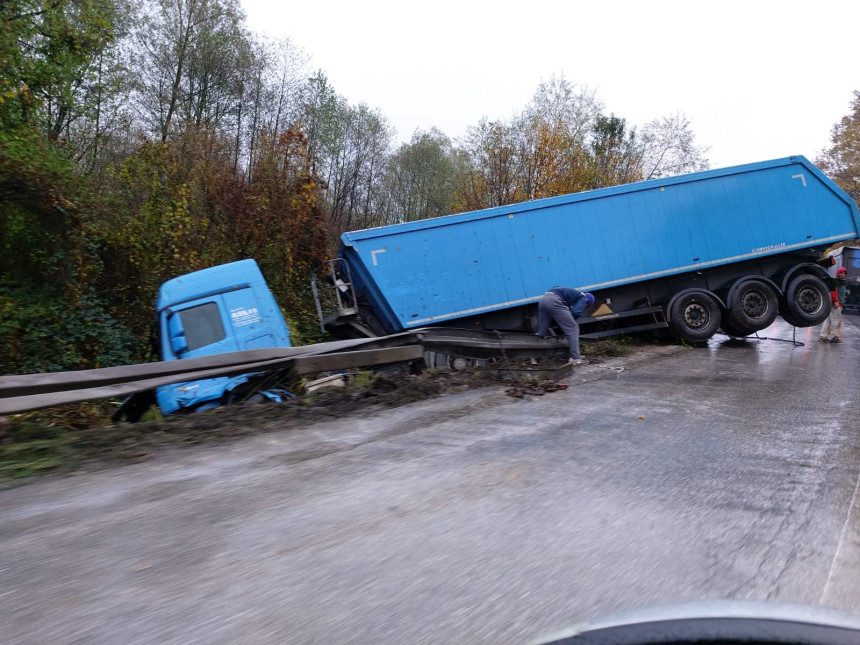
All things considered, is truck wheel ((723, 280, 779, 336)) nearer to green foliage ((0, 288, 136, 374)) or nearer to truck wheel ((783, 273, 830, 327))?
truck wheel ((783, 273, 830, 327))

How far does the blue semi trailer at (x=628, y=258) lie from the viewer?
39.0 ft

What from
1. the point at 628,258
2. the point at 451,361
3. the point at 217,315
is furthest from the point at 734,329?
the point at 217,315

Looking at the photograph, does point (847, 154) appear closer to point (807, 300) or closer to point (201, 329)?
point (807, 300)

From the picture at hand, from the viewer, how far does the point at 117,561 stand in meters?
3.29

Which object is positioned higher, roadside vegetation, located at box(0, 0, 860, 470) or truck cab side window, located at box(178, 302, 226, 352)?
roadside vegetation, located at box(0, 0, 860, 470)

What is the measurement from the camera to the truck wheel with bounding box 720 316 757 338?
1337 centimetres

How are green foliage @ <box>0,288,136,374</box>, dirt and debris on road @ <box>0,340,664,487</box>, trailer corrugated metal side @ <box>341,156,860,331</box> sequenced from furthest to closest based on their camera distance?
green foliage @ <box>0,288,136,374</box>, trailer corrugated metal side @ <box>341,156,860,331</box>, dirt and debris on road @ <box>0,340,664,487</box>

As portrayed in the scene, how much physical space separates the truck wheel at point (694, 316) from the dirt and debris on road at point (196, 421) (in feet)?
12.2

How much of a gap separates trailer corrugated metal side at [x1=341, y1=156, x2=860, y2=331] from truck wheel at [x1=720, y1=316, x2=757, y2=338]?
4.56 feet

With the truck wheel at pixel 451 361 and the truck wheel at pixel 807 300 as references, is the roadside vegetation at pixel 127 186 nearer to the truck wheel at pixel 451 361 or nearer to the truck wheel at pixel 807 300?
the truck wheel at pixel 451 361

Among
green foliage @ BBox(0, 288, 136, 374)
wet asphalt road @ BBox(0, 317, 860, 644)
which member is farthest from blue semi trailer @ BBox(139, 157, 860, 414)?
green foliage @ BBox(0, 288, 136, 374)

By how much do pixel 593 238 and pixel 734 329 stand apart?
150 inches

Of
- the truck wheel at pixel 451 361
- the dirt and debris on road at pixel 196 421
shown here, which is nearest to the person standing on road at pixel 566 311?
the dirt and debris on road at pixel 196 421

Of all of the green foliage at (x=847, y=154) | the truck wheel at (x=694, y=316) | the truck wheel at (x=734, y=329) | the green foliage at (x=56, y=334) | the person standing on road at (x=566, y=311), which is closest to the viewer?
the person standing on road at (x=566, y=311)
